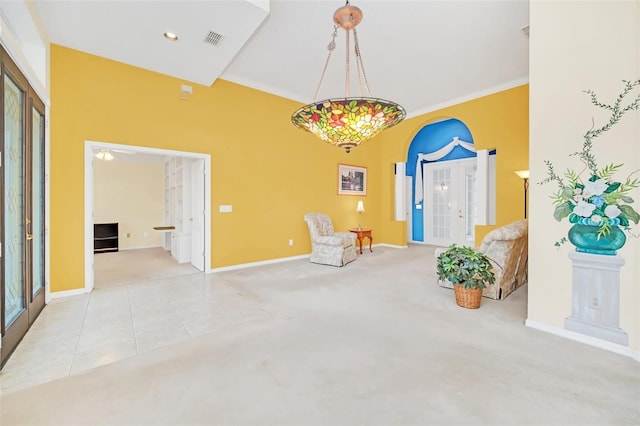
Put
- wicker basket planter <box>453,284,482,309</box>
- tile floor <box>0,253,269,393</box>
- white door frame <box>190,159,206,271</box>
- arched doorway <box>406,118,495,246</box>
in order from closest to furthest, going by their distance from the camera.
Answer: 1. tile floor <box>0,253,269,393</box>
2. wicker basket planter <box>453,284,482,309</box>
3. white door frame <box>190,159,206,271</box>
4. arched doorway <box>406,118,495,246</box>

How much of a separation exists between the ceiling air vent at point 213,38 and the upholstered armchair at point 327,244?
11.3ft

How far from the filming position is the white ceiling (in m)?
2.98

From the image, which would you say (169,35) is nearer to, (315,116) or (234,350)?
(315,116)

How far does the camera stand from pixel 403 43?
12.8ft

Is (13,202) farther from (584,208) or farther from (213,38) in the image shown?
(584,208)

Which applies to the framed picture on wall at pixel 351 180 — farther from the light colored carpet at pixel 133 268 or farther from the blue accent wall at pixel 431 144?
the light colored carpet at pixel 133 268

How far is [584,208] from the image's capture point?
2312 mm

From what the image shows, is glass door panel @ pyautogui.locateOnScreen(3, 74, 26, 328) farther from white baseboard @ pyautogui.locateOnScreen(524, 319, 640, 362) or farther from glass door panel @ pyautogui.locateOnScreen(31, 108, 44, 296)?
white baseboard @ pyautogui.locateOnScreen(524, 319, 640, 362)

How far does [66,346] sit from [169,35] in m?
3.47

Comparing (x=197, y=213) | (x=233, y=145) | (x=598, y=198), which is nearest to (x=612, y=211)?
(x=598, y=198)

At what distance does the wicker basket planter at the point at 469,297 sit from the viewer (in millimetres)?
3117

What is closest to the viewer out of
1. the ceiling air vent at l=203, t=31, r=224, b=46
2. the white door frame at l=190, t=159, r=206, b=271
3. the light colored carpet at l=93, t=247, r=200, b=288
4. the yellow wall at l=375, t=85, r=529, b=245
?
the ceiling air vent at l=203, t=31, r=224, b=46

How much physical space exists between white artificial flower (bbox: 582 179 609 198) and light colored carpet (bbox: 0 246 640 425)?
128 cm

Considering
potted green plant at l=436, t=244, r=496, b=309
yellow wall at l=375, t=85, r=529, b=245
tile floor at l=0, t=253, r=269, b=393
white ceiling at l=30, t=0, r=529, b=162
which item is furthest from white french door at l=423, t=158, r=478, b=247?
tile floor at l=0, t=253, r=269, b=393
